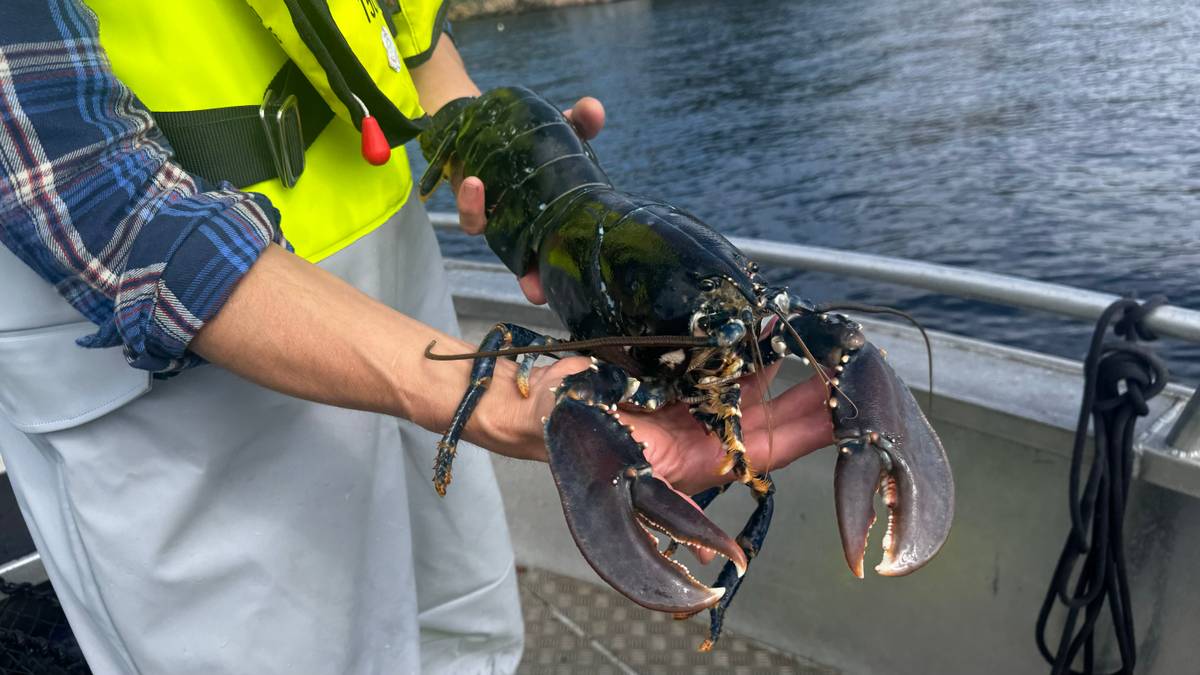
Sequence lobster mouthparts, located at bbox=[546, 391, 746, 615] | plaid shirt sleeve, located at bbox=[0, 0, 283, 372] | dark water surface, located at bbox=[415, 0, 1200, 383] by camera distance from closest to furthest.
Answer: plaid shirt sleeve, located at bbox=[0, 0, 283, 372] → lobster mouthparts, located at bbox=[546, 391, 746, 615] → dark water surface, located at bbox=[415, 0, 1200, 383]

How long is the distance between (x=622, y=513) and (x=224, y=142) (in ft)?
3.03

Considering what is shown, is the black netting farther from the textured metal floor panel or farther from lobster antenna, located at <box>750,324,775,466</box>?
lobster antenna, located at <box>750,324,775,466</box>

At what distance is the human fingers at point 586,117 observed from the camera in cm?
230

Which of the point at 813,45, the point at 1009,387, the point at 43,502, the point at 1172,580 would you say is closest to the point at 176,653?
the point at 43,502

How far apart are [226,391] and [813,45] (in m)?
15.3

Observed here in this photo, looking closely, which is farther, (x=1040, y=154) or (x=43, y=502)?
(x=1040, y=154)

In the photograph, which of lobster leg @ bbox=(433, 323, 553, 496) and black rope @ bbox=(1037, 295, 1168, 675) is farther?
black rope @ bbox=(1037, 295, 1168, 675)

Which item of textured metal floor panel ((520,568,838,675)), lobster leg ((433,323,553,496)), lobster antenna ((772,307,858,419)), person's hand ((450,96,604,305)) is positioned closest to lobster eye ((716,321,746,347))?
lobster antenna ((772,307,858,419))

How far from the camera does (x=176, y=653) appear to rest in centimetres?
158

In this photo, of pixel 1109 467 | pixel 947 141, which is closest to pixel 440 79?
pixel 1109 467

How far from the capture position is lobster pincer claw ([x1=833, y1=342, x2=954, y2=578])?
4.28ft

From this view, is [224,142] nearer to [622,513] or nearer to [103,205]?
[103,205]

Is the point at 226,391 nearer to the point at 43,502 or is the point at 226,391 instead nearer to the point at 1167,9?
the point at 43,502

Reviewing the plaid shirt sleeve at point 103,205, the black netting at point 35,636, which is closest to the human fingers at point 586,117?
the plaid shirt sleeve at point 103,205
